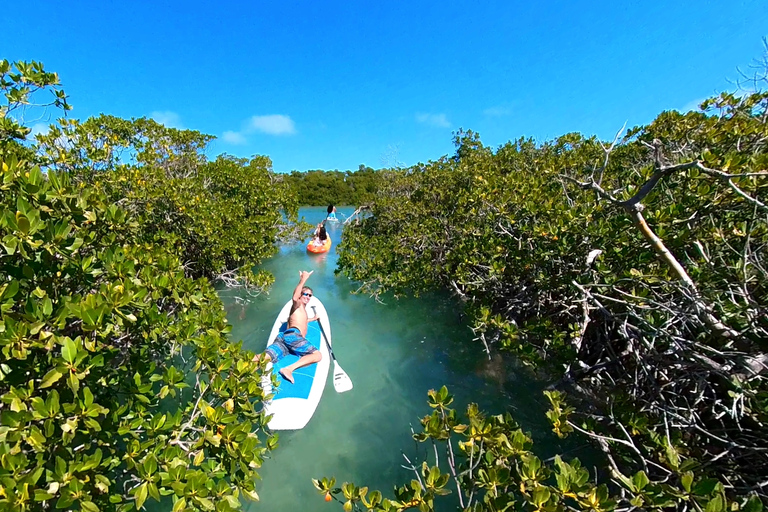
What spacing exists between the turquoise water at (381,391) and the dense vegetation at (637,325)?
2.44 ft

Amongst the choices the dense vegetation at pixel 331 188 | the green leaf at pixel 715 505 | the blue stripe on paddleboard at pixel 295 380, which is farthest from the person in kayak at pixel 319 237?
the dense vegetation at pixel 331 188

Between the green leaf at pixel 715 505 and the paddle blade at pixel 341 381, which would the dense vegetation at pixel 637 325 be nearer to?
the green leaf at pixel 715 505

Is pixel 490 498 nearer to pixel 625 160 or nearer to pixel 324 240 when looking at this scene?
pixel 625 160

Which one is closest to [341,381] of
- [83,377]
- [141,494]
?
[141,494]

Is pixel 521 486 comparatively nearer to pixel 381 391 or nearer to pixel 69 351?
pixel 69 351

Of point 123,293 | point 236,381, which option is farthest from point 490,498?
point 123,293

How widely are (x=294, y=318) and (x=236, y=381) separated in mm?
3456

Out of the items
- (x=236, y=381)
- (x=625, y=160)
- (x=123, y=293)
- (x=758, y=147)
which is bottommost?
(x=236, y=381)

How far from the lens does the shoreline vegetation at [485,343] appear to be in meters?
1.63

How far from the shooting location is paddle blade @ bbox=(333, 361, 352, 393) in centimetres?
535

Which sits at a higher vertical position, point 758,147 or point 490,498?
point 758,147

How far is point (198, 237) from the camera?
7059mm

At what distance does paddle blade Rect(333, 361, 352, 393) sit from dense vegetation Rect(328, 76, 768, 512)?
5.78 ft

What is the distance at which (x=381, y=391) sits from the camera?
5488mm
